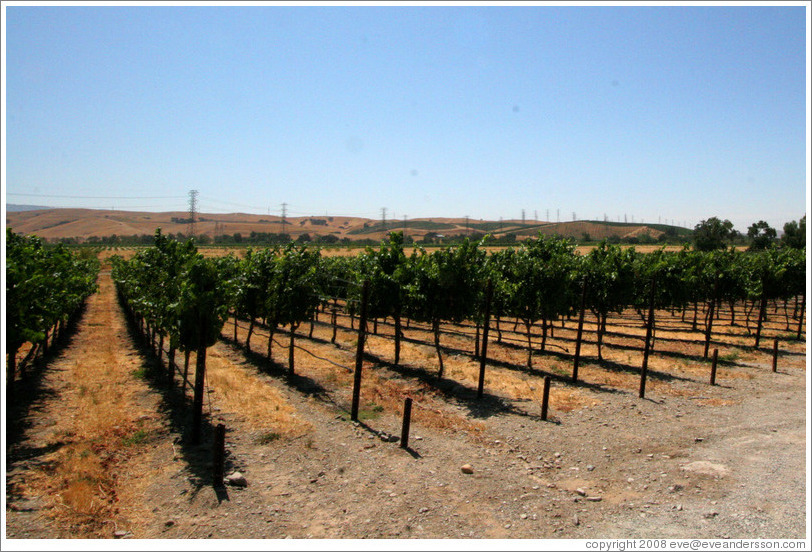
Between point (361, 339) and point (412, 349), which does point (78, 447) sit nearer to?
point (361, 339)

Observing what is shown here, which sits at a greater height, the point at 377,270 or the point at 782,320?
the point at 377,270

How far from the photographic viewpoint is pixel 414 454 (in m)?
11.8

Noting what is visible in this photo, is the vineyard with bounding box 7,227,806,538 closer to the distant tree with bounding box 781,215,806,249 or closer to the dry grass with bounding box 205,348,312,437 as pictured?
the dry grass with bounding box 205,348,312,437

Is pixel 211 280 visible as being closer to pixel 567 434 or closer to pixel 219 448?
pixel 219 448

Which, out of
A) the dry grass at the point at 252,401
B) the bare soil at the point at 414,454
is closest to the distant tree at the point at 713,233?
the bare soil at the point at 414,454

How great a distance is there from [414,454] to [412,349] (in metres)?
14.0

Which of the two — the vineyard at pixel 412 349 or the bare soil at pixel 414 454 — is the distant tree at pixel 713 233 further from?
the bare soil at pixel 414 454

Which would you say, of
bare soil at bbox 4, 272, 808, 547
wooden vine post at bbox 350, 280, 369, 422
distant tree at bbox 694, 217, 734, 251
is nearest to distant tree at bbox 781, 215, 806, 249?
distant tree at bbox 694, 217, 734, 251

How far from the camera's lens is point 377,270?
2022cm

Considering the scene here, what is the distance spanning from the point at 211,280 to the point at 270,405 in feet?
15.1

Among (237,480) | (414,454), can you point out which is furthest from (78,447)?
(414,454)

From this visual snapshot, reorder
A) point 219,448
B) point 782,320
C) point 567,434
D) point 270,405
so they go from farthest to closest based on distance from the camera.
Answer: point 782,320 < point 270,405 < point 567,434 < point 219,448

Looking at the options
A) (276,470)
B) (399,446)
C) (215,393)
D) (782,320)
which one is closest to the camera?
(276,470)

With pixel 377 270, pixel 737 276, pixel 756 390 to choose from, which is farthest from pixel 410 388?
pixel 737 276
